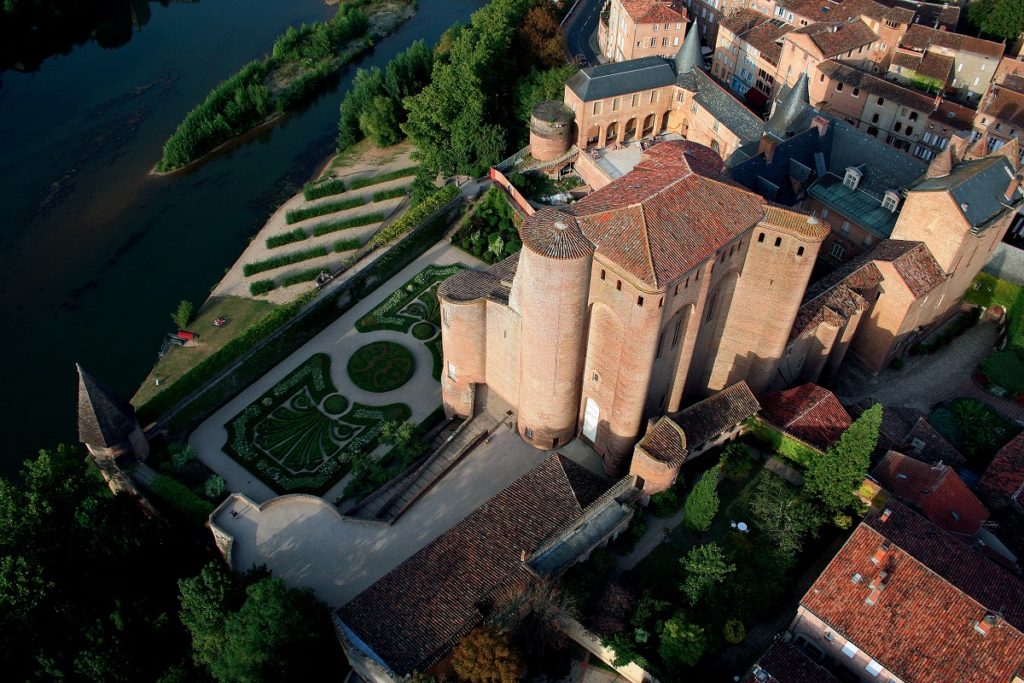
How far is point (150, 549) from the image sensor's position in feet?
148

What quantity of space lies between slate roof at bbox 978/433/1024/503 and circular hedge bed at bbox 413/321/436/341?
122ft

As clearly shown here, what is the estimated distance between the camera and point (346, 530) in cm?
4544

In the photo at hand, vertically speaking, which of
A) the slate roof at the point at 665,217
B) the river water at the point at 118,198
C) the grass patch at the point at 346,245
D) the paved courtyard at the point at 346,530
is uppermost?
the slate roof at the point at 665,217

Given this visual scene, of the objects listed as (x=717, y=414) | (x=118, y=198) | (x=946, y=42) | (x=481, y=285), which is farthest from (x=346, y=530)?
(x=946, y=42)

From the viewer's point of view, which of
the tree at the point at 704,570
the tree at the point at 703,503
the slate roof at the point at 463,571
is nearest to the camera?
the slate roof at the point at 463,571

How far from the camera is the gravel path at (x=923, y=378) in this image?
53.0 metres

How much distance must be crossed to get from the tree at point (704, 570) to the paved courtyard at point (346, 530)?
991cm

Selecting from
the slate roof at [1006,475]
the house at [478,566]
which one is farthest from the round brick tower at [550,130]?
the slate roof at [1006,475]

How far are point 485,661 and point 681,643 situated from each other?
8896 millimetres

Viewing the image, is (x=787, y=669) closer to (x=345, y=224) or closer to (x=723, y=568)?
(x=723, y=568)

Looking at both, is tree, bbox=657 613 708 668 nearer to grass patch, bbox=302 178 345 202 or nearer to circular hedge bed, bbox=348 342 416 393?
circular hedge bed, bbox=348 342 416 393

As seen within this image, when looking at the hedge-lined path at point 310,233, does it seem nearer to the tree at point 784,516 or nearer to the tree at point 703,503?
the tree at point 703,503

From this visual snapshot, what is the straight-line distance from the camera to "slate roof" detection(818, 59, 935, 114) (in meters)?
71.3

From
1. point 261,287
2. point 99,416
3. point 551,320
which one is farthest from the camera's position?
point 261,287
